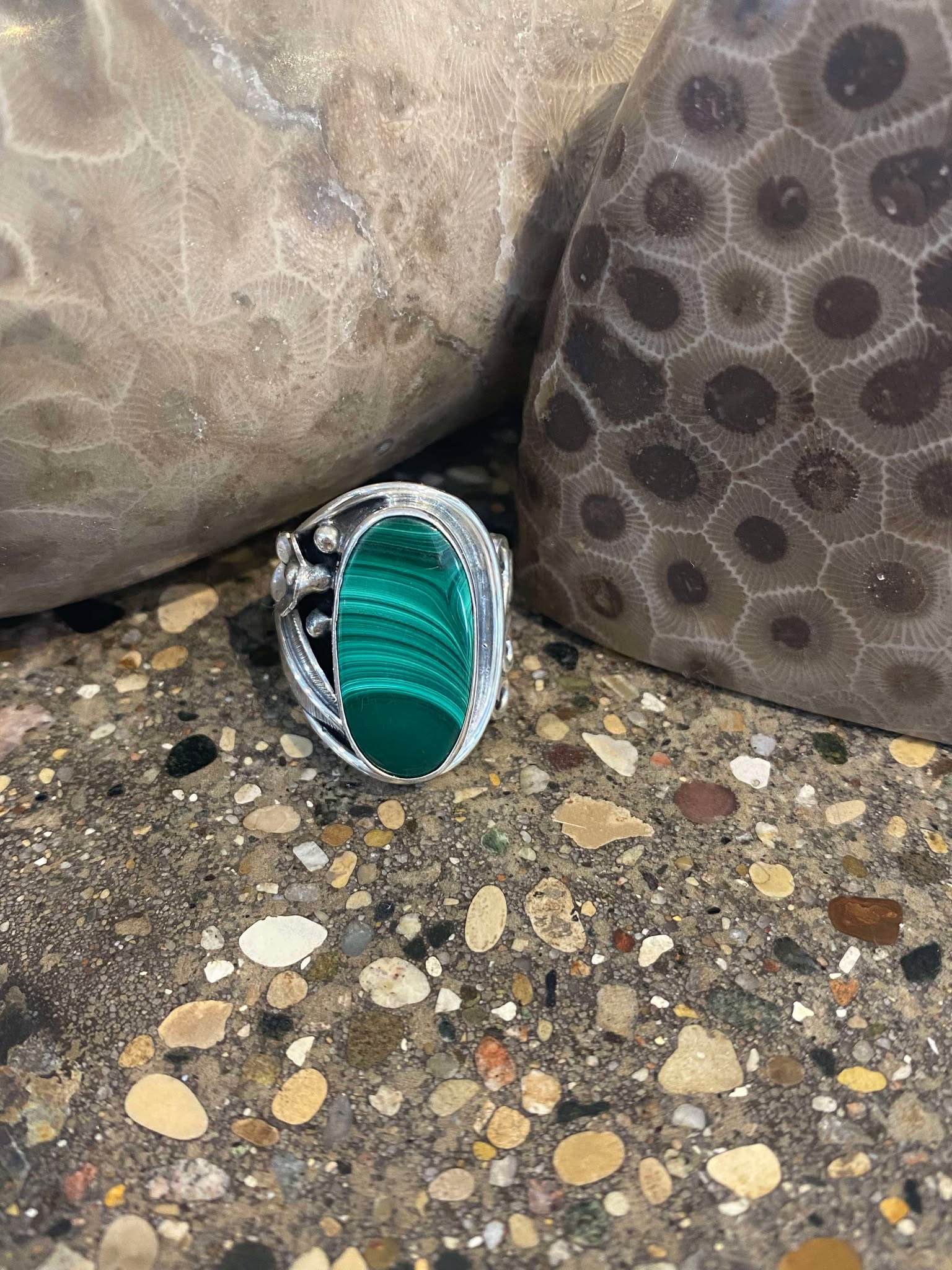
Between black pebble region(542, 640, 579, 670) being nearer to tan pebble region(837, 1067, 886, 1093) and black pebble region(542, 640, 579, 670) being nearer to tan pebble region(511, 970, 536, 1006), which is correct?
tan pebble region(511, 970, 536, 1006)

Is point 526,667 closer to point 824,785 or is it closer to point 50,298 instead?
point 824,785

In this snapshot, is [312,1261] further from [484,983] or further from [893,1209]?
[893,1209]

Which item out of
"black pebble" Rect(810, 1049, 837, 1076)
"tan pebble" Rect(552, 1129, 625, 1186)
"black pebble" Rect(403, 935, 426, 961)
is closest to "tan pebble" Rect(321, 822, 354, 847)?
"black pebble" Rect(403, 935, 426, 961)

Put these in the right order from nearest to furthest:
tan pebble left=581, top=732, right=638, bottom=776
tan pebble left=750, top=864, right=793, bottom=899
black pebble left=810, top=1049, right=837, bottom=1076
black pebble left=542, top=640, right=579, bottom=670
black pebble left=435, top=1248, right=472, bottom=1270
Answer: black pebble left=435, top=1248, right=472, bottom=1270 → black pebble left=810, top=1049, right=837, bottom=1076 → tan pebble left=750, top=864, right=793, bottom=899 → tan pebble left=581, top=732, right=638, bottom=776 → black pebble left=542, top=640, right=579, bottom=670

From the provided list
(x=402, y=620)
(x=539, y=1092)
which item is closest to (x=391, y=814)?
(x=402, y=620)


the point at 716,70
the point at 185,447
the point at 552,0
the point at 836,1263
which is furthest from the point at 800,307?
the point at 836,1263
